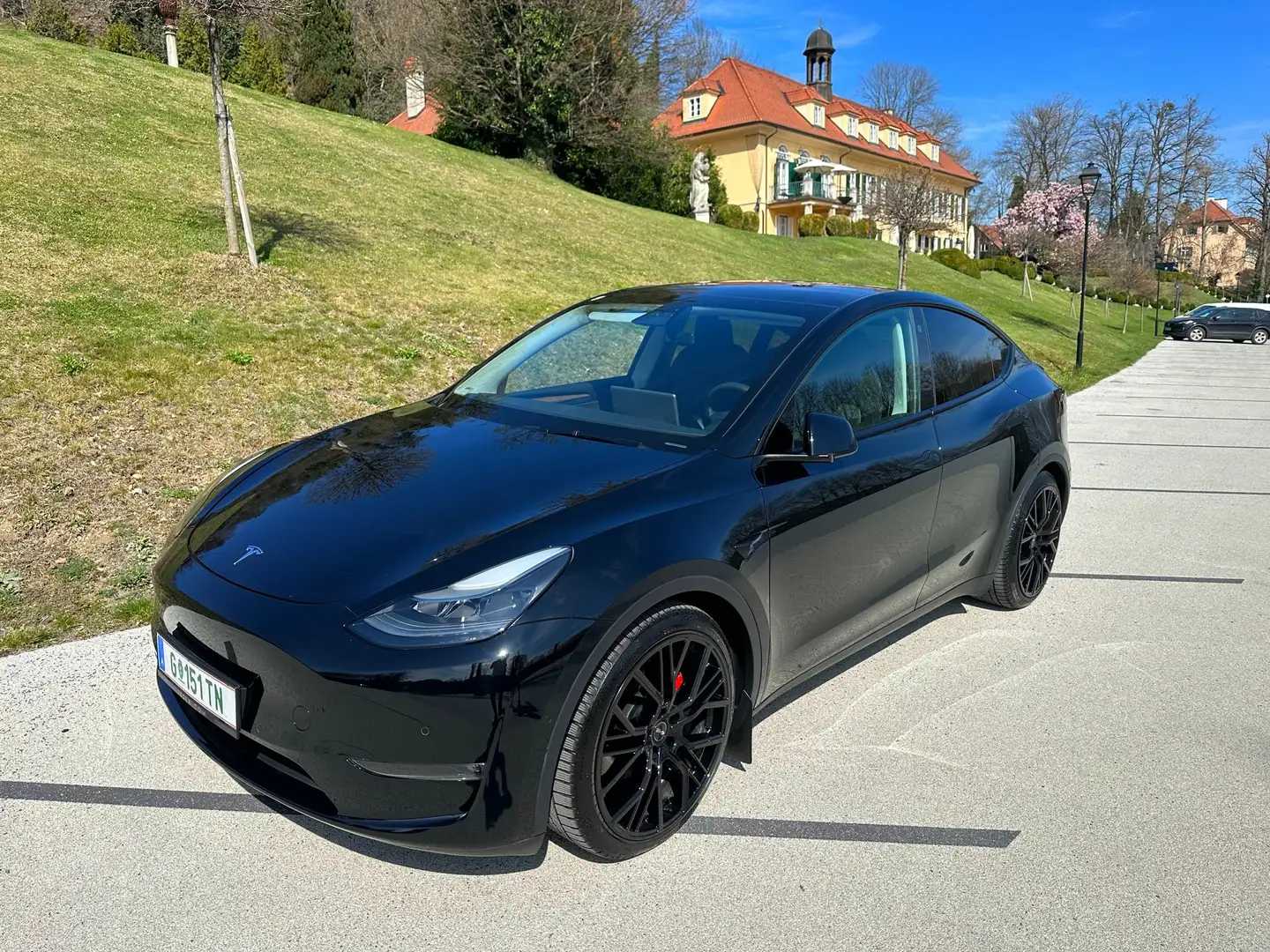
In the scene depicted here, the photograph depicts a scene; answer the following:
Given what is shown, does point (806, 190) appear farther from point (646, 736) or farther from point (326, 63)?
point (646, 736)

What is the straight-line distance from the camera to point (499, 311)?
12.1 meters

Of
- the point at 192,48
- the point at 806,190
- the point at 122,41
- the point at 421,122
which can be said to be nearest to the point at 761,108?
the point at 806,190

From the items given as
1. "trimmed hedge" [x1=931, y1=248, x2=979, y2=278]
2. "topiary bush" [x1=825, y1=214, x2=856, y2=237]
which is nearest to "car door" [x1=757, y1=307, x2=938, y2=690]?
"trimmed hedge" [x1=931, y1=248, x2=979, y2=278]

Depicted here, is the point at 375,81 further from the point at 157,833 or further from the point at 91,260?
the point at 157,833

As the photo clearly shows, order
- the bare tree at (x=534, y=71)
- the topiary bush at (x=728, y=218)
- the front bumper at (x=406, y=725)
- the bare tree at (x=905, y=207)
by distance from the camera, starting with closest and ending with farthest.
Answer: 1. the front bumper at (x=406, y=725)
2. the bare tree at (x=905, y=207)
3. the bare tree at (x=534, y=71)
4. the topiary bush at (x=728, y=218)

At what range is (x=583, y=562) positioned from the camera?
245 centimetres

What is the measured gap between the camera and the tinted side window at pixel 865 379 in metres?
3.29

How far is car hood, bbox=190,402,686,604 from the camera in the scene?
249 cm

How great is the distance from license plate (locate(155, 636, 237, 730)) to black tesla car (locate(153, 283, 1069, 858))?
0.03 feet

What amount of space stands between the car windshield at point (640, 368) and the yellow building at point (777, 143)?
45.3 m

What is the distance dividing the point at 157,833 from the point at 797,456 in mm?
2290

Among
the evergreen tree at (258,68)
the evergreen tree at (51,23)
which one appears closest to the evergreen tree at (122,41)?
the evergreen tree at (51,23)

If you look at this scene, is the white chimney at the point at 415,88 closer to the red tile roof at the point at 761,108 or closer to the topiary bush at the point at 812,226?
the red tile roof at the point at 761,108

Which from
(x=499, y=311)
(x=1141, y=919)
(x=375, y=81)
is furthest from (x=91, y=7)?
(x=375, y=81)
